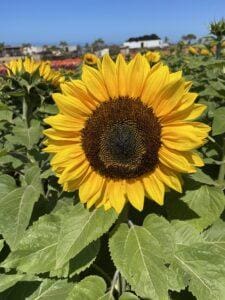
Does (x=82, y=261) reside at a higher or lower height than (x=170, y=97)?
lower

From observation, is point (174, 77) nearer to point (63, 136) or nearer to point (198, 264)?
point (63, 136)

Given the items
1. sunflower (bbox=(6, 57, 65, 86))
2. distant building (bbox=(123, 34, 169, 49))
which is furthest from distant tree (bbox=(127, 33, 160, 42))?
sunflower (bbox=(6, 57, 65, 86))

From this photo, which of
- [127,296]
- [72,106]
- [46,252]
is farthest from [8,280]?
[72,106]

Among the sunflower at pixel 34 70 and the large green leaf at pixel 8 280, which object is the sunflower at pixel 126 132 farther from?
the sunflower at pixel 34 70

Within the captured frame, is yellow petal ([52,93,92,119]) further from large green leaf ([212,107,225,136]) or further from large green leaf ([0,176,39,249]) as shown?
large green leaf ([212,107,225,136])

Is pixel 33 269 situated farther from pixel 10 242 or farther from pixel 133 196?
pixel 133 196
